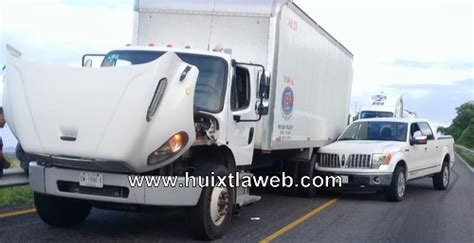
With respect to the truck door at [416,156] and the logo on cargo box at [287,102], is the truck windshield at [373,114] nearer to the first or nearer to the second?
the truck door at [416,156]

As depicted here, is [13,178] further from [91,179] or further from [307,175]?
[307,175]

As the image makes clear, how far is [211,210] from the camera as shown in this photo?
7.75 m

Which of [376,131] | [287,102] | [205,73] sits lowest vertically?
[376,131]

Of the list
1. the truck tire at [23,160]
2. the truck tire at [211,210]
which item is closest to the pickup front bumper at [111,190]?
the truck tire at [211,210]

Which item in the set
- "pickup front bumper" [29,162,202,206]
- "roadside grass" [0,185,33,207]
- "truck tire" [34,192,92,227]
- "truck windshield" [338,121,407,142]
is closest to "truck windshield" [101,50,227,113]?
"pickup front bumper" [29,162,202,206]

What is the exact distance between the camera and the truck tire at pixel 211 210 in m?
Answer: 7.55

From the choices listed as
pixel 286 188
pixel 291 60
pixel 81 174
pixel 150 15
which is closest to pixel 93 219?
pixel 81 174

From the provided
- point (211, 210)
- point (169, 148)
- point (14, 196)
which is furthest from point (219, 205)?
point (14, 196)

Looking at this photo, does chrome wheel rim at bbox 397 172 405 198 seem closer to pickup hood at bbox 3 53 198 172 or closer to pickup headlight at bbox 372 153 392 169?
pickup headlight at bbox 372 153 392 169

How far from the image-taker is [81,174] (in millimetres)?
7223

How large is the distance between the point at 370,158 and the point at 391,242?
4.43 m

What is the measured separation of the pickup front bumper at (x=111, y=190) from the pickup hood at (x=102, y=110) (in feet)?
1.11

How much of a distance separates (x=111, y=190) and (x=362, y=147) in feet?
23.1

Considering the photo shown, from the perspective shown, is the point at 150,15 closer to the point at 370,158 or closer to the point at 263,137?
the point at 263,137
